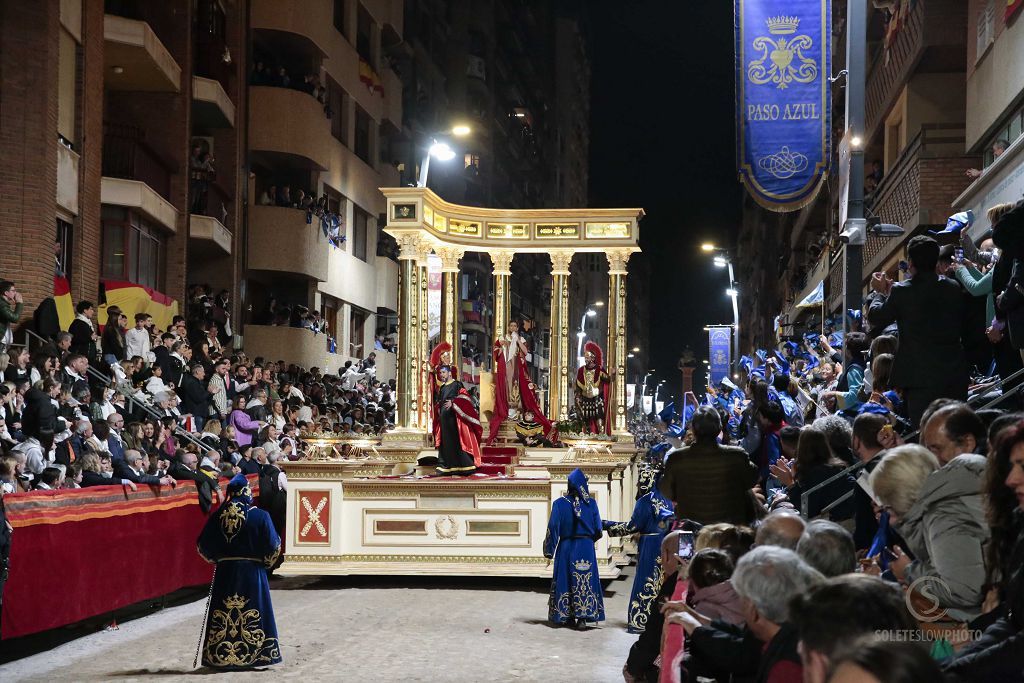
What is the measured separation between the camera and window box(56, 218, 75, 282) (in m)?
24.1

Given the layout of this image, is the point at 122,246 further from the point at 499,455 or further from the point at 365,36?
the point at 365,36

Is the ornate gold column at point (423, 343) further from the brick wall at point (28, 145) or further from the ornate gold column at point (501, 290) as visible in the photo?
the brick wall at point (28, 145)

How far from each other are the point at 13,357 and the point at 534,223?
9.93 m

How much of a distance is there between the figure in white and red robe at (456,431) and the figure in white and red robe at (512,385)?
3237 millimetres

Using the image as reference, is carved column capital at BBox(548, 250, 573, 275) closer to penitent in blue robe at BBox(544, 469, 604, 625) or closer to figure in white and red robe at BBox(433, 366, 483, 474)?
figure in white and red robe at BBox(433, 366, 483, 474)

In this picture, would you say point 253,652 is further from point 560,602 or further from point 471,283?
point 471,283

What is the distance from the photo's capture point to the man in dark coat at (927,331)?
9.23m

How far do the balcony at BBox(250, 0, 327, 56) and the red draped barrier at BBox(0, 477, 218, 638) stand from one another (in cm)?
2192

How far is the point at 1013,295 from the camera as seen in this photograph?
8.34 metres

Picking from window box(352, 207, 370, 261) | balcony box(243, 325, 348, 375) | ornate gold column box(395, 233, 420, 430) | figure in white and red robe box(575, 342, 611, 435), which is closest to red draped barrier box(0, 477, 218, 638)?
ornate gold column box(395, 233, 420, 430)

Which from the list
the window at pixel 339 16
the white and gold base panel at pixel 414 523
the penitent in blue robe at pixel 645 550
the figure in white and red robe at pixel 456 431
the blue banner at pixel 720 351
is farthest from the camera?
the blue banner at pixel 720 351

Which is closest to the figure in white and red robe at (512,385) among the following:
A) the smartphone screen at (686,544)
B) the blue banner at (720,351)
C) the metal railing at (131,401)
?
the metal railing at (131,401)

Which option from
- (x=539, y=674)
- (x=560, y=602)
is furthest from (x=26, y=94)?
(x=539, y=674)

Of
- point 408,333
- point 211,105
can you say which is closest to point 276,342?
point 211,105
